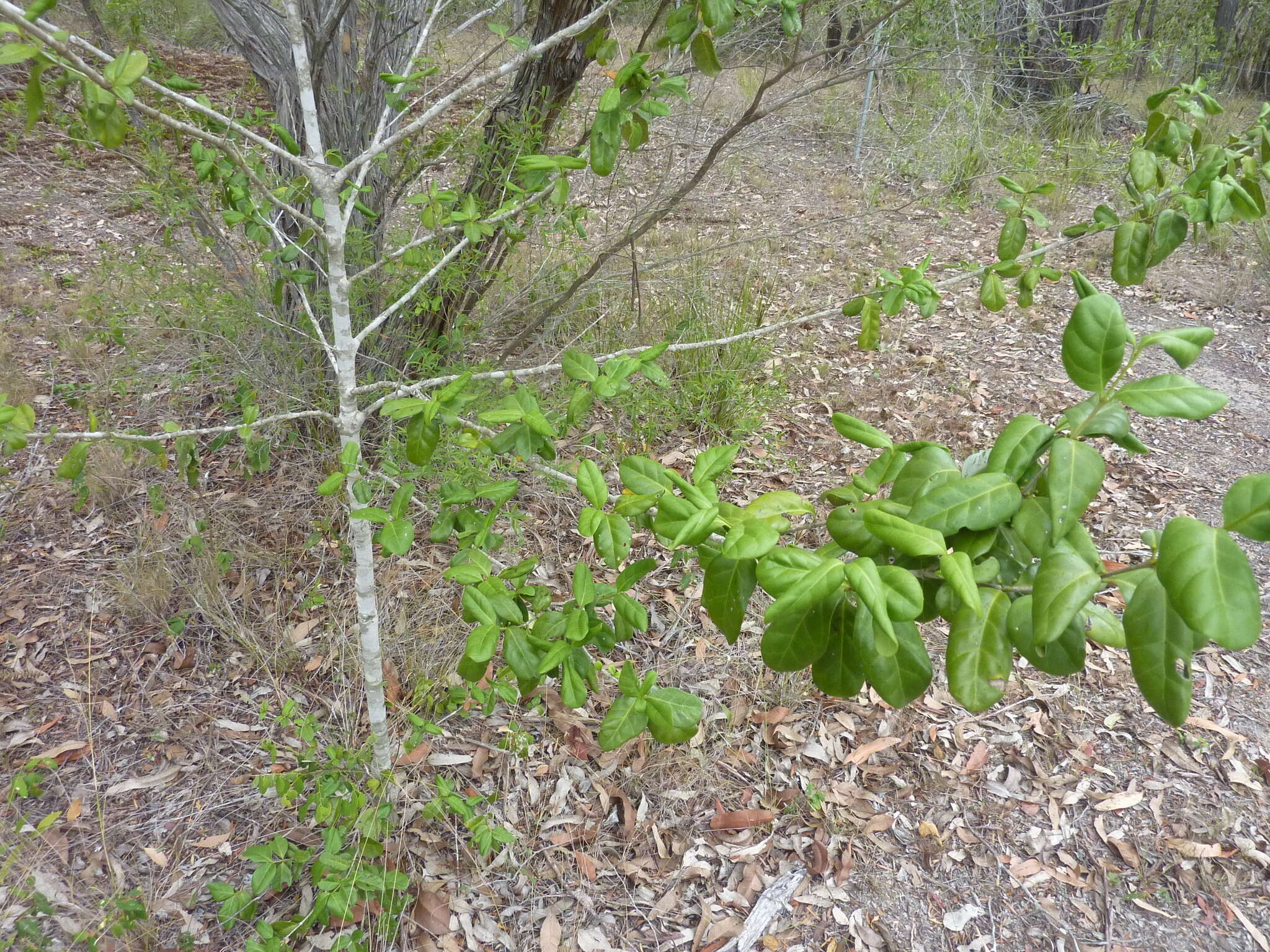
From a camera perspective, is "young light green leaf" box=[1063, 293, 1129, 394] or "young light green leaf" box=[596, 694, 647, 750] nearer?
"young light green leaf" box=[1063, 293, 1129, 394]

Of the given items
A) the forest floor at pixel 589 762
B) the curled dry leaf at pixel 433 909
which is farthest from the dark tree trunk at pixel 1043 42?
the curled dry leaf at pixel 433 909

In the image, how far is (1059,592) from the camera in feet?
2.60

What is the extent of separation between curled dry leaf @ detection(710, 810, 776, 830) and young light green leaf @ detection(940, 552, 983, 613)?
177cm

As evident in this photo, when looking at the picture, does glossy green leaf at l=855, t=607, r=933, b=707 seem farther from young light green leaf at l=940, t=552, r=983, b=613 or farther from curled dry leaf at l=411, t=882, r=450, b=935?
curled dry leaf at l=411, t=882, r=450, b=935

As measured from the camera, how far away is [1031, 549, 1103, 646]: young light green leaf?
770 millimetres

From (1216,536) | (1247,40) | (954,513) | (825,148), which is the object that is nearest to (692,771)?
(954,513)

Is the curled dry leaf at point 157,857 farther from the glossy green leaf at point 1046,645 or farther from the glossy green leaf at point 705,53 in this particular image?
the glossy green leaf at point 705,53

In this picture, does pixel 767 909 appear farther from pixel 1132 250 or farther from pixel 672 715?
pixel 1132 250

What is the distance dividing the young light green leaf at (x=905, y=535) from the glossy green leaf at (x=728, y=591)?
0.18m

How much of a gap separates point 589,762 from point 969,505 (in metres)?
1.95

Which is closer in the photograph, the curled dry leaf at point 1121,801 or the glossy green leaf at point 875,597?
the glossy green leaf at point 875,597

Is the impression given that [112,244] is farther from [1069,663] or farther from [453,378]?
[1069,663]

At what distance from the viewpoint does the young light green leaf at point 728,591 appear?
1.03 metres

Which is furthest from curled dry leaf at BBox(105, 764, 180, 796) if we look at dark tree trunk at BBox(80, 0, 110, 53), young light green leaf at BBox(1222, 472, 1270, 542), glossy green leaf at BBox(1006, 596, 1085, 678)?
dark tree trunk at BBox(80, 0, 110, 53)
